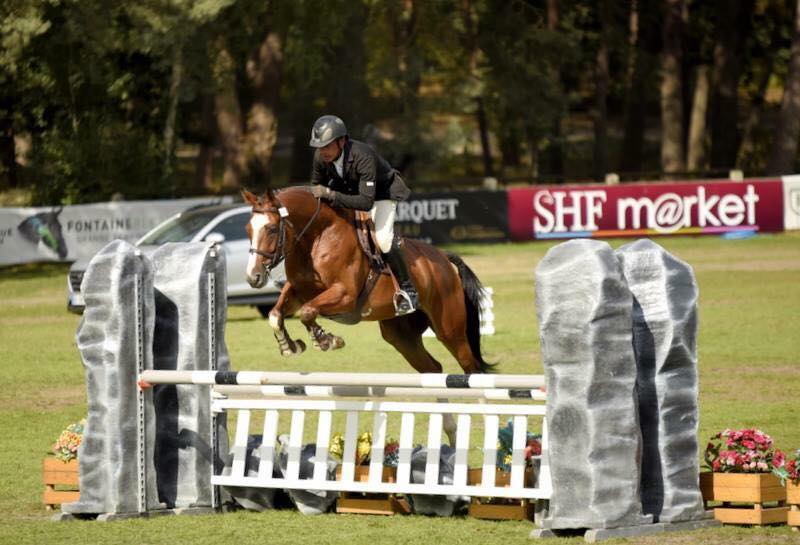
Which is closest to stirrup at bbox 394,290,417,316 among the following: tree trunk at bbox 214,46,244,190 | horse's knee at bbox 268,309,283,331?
horse's knee at bbox 268,309,283,331

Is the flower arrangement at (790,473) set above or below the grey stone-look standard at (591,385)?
below

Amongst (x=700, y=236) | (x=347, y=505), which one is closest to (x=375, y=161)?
(x=347, y=505)

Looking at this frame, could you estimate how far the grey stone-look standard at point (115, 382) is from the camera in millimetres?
8273

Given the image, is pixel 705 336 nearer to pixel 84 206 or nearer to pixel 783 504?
pixel 783 504

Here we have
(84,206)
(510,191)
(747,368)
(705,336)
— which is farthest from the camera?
(510,191)

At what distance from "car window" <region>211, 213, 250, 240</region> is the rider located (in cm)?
1040

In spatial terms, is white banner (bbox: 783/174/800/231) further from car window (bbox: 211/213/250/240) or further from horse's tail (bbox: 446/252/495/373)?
horse's tail (bbox: 446/252/495/373)

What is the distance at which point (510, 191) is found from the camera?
29.5m

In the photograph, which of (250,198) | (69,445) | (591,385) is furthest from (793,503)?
(69,445)

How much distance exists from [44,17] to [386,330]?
21.0 m

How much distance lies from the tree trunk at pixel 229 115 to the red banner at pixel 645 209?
7351 mm

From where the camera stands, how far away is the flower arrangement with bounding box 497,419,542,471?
7.88 m

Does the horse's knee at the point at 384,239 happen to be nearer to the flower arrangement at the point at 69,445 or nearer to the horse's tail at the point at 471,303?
the horse's tail at the point at 471,303

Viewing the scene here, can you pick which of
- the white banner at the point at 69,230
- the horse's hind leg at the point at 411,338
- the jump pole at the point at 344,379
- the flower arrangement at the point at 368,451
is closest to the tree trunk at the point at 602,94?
the white banner at the point at 69,230
